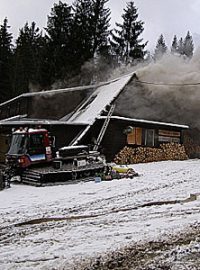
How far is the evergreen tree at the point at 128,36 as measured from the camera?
139ft

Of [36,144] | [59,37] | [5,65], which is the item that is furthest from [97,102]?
[5,65]

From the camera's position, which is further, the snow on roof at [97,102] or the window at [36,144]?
the snow on roof at [97,102]

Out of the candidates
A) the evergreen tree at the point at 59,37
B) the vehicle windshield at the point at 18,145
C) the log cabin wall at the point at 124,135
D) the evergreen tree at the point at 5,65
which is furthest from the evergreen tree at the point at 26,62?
the vehicle windshield at the point at 18,145

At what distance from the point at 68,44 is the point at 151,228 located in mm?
33543

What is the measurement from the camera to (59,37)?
127 ft

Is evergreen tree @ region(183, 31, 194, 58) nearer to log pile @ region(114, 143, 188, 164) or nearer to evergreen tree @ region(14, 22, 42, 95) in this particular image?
evergreen tree @ region(14, 22, 42, 95)

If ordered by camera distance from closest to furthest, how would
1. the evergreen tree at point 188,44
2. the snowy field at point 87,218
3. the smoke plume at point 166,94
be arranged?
the snowy field at point 87,218 < the smoke plume at point 166,94 < the evergreen tree at point 188,44

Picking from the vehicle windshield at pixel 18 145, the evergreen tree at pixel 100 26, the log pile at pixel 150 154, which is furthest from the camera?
the evergreen tree at pixel 100 26

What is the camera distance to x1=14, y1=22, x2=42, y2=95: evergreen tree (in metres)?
41.6

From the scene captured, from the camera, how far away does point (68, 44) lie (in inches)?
Answer: 1531

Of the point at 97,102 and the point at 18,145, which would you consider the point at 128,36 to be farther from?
the point at 18,145

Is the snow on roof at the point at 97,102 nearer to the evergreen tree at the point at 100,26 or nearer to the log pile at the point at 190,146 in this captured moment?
the log pile at the point at 190,146

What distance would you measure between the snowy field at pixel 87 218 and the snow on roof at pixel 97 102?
346 inches

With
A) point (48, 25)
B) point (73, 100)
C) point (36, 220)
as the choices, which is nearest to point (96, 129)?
point (73, 100)
